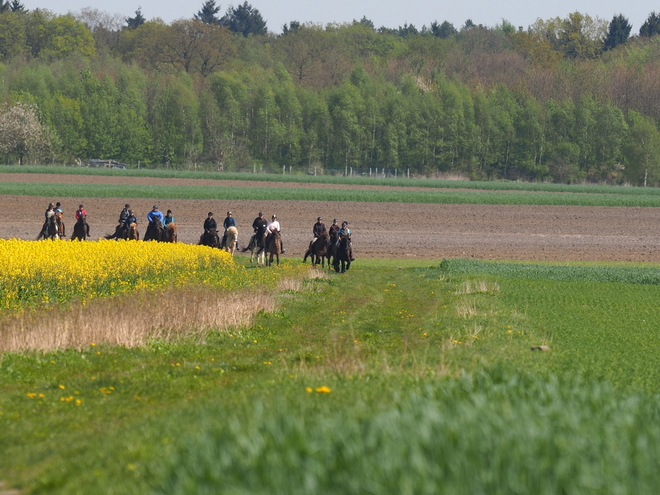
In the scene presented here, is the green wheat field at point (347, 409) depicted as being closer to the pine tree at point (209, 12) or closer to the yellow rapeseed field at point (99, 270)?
the yellow rapeseed field at point (99, 270)

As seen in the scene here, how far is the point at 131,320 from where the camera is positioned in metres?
16.1

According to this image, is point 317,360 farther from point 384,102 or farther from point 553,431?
point 384,102

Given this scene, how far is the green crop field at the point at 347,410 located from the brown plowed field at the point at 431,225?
78.2 feet

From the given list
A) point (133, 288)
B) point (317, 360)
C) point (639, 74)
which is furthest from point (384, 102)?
point (317, 360)

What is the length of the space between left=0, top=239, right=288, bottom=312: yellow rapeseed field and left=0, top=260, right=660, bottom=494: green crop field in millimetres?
3937

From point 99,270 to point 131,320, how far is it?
5687mm

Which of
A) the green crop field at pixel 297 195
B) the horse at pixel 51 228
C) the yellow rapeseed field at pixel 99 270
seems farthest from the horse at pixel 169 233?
the green crop field at pixel 297 195

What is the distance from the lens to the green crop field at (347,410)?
6039mm

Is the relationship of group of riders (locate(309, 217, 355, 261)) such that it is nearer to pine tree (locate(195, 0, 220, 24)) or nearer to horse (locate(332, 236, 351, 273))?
horse (locate(332, 236, 351, 273))

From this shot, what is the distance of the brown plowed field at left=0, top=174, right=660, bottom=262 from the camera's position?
44.1 metres

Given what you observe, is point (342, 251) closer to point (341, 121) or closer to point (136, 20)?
point (341, 121)

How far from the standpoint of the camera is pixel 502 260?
41.6 metres

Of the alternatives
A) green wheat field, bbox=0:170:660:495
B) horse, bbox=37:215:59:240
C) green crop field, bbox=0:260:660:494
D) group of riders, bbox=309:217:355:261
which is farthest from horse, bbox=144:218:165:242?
green crop field, bbox=0:260:660:494

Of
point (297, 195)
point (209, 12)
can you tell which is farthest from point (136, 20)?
point (297, 195)
